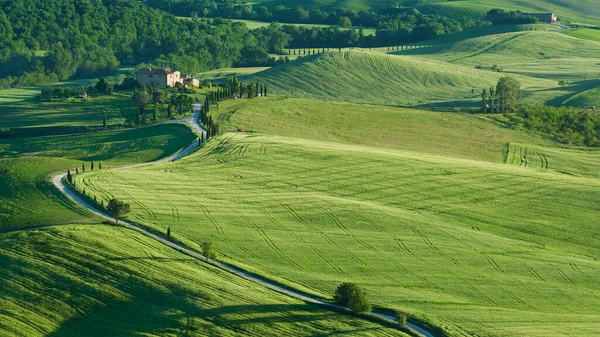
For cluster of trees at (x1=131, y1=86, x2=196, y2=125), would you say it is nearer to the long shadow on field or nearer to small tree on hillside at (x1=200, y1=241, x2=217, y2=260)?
small tree on hillside at (x1=200, y1=241, x2=217, y2=260)

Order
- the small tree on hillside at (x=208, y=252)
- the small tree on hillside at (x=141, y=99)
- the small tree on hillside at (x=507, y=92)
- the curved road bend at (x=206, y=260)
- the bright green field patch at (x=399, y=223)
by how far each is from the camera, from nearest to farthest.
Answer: the curved road bend at (x=206, y=260) < the bright green field patch at (x=399, y=223) < the small tree on hillside at (x=208, y=252) < the small tree on hillside at (x=141, y=99) < the small tree on hillside at (x=507, y=92)

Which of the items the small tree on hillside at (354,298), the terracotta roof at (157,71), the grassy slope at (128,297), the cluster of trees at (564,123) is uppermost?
the terracotta roof at (157,71)

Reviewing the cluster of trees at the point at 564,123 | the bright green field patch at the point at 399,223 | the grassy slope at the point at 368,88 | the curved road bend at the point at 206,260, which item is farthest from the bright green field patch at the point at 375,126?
the curved road bend at the point at 206,260

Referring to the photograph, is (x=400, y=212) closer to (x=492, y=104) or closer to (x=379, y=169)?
(x=379, y=169)

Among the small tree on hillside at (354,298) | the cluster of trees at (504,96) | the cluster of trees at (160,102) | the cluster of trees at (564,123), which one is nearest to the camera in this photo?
the small tree on hillside at (354,298)

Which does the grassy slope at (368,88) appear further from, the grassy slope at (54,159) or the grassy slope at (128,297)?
the grassy slope at (128,297)

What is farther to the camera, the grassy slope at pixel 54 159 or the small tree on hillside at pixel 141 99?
the small tree on hillside at pixel 141 99

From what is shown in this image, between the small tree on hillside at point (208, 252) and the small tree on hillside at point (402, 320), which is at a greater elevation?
the small tree on hillside at point (208, 252)

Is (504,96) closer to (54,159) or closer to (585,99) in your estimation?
(585,99)
